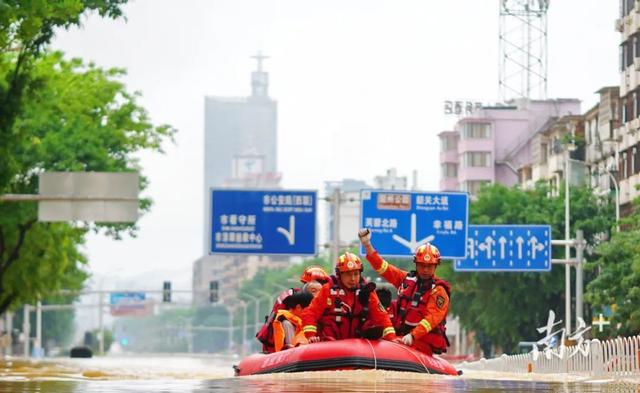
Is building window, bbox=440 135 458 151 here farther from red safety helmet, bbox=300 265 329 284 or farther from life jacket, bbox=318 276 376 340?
life jacket, bbox=318 276 376 340

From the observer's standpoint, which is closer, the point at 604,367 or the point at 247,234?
the point at 604,367

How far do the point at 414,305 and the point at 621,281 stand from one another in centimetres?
3908

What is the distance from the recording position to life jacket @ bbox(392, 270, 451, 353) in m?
22.2

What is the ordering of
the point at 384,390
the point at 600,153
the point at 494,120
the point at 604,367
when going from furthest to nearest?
the point at 494,120, the point at 600,153, the point at 604,367, the point at 384,390

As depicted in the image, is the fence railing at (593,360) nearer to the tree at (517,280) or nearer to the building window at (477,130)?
the tree at (517,280)

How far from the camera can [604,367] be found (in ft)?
106

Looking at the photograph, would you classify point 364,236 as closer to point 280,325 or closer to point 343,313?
point 280,325

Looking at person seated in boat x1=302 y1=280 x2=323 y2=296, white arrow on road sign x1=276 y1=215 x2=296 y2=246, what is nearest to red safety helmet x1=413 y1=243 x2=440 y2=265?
person seated in boat x1=302 y1=280 x2=323 y2=296

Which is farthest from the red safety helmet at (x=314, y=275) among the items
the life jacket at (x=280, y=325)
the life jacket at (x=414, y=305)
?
the life jacket at (x=414, y=305)

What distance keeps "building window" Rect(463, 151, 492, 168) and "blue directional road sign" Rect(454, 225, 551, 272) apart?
2980 inches

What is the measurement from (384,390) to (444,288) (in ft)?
18.2

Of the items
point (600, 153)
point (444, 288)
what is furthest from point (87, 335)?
point (444, 288)

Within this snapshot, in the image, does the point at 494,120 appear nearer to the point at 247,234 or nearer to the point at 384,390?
the point at 247,234

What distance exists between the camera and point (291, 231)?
1895 inches
